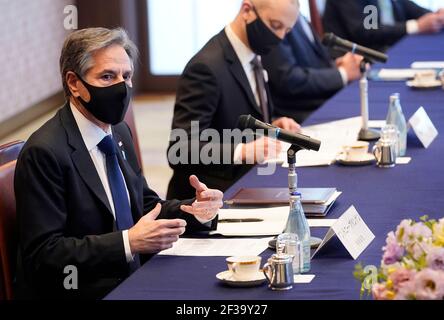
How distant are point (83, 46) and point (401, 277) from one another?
148cm

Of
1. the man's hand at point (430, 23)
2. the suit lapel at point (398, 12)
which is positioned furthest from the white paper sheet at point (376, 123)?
the suit lapel at point (398, 12)

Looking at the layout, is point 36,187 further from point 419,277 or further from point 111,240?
point 419,277

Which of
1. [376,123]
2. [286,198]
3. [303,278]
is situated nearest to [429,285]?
[303,278]

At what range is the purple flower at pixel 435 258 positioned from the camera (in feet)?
6.75

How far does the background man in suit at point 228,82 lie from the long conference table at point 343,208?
39 centimetres

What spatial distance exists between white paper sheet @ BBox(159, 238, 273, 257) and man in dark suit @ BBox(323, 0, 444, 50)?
15.0ft

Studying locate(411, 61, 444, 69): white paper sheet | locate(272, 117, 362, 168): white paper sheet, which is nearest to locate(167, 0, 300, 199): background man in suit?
locate(272, 117, 362, 168): white paper sheet

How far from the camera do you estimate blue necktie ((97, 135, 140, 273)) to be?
3230 mm

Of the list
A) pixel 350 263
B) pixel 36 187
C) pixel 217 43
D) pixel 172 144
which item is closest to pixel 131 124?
pixel 172 144

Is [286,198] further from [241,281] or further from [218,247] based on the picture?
[241,281]

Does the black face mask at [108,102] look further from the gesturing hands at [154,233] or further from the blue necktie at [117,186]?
the gesturing hands at [154,233]

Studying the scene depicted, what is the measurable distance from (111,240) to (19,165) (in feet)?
1.18

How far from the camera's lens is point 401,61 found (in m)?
6.71

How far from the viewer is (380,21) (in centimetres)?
789
